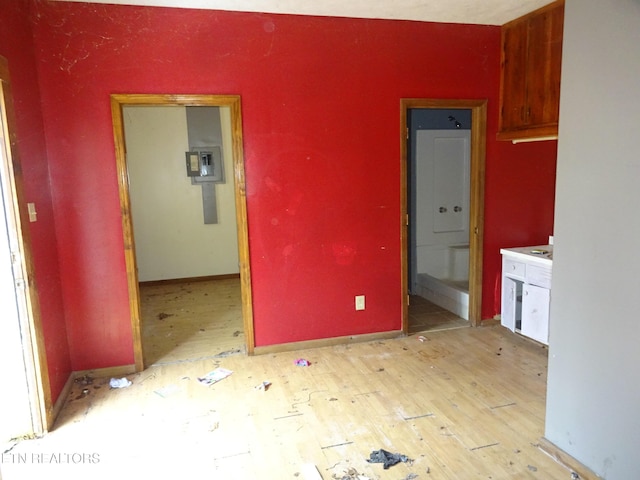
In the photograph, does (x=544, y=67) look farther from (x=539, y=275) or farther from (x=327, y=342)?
(x=327, y=342)

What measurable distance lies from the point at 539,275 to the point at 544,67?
1.64 metres

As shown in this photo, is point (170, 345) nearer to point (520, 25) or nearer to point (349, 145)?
point (349, 145)

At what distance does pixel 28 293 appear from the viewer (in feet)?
8.13

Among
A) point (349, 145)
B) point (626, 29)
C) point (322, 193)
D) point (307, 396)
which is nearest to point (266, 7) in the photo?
point (349, 145)

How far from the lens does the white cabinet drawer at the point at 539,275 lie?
344 cm

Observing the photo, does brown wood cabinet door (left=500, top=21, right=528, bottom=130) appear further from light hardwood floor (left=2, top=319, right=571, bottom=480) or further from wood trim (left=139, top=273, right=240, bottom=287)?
wood trim (left=139, top=273, right=240, bottom=287)

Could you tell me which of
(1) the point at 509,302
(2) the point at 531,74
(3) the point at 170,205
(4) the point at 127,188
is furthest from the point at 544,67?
(3) the point at 170,205

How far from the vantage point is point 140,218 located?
19.6 feet

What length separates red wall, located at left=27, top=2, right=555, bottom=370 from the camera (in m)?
3.15

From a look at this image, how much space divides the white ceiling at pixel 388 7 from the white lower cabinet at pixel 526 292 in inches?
76.2

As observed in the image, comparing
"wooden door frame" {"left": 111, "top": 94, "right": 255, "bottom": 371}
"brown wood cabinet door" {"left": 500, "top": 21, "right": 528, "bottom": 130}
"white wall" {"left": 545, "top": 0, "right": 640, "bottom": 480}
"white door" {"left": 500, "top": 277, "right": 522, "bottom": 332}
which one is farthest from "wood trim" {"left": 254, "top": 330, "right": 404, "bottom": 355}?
"brown wood cabinet door" {"left": 500, "top": 21, "right": 528, "bottom": 130}

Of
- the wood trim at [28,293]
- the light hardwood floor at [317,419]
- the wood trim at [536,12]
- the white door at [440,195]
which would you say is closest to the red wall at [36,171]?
the wood trim at [28,293]

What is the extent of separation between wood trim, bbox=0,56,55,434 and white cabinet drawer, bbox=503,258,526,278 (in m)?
3.51

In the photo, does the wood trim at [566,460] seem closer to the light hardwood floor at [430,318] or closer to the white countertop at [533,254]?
the white countertop at [533,254]
